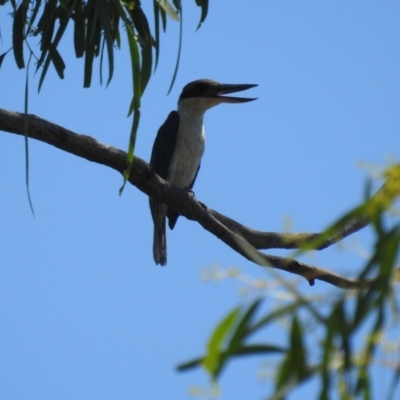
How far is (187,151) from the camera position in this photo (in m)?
5.73

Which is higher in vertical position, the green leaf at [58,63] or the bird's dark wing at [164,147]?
the bird's dark wing at [164,147]

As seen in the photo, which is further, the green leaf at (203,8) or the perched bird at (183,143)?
the perched bird at (183,143)

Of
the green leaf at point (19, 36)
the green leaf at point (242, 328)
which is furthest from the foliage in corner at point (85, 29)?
the green leaf at point (242, 328)

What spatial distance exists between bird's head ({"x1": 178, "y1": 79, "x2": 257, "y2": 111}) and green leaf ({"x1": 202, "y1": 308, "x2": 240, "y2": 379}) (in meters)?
4.65

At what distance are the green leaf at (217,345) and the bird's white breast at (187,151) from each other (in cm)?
429

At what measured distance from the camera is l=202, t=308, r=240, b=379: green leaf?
131cm

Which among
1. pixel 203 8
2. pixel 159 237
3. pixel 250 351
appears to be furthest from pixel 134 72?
pixel 159 237

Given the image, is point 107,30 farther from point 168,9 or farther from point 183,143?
point 183,143

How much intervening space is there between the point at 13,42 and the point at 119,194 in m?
0.88

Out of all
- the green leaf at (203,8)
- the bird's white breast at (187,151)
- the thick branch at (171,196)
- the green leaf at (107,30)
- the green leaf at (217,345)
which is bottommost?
the green leaf at (217,345)

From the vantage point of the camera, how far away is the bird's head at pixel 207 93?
238 inches

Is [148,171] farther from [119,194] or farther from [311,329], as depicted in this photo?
[311,329]

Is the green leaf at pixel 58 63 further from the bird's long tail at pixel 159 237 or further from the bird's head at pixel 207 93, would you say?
the bird's head at pixel 207 93

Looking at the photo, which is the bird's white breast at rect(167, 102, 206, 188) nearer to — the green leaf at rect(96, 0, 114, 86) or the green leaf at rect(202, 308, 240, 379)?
the green leaf at rect(96, 0, 114, 86)
